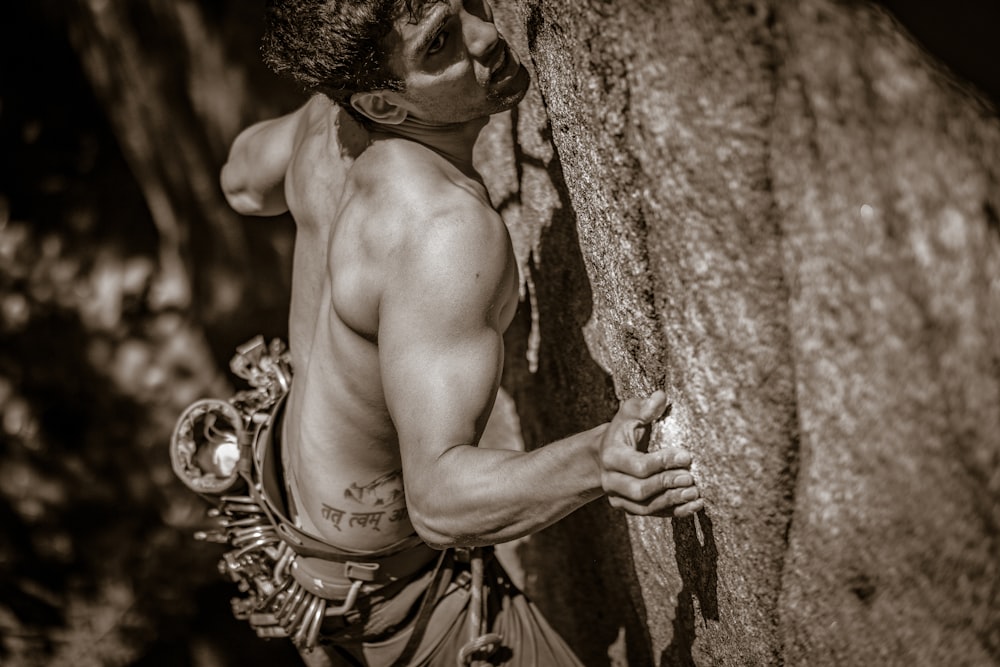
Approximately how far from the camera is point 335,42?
3.93 ft

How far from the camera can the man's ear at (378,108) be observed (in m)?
1.29

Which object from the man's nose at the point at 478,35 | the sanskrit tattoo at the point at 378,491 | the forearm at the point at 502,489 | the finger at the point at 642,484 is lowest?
the sanskrit tattoo at the point at 378,491

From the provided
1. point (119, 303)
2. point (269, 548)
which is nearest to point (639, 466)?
point (269, 548)

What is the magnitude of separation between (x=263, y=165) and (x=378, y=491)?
0.71m

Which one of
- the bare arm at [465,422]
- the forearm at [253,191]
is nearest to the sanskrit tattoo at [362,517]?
the bare arm at [465,422]

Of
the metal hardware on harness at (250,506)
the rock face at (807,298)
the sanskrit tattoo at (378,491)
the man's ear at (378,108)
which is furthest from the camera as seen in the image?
the metal hardware on harness at (250,506)

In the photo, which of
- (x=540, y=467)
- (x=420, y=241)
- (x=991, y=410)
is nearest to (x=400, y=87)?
(x=420, y=241)

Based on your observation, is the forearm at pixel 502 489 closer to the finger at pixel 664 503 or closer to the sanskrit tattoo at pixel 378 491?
the finger at pixel 664 503

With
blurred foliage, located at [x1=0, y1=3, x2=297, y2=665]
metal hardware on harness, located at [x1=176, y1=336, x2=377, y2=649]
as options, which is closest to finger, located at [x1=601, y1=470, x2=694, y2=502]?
metal hardware on harness, located at [x1=176, y1=336, x2=377, y2=649]

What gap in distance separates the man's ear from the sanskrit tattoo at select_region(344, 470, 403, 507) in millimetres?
605

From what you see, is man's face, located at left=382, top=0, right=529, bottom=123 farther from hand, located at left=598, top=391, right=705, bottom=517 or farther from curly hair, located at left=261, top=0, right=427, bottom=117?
hand, located at left=598, top=391, right=705, bottom=517

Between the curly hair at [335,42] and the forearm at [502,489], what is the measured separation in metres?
0.57

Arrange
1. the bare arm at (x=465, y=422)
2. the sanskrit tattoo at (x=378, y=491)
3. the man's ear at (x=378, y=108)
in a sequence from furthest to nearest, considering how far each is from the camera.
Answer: the sanskrit tattoo at (x=378, y=491) < the man's ear at (x=378, y=108) < the bare arm at (x=465, y=422)

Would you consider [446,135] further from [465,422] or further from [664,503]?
[664,503]
